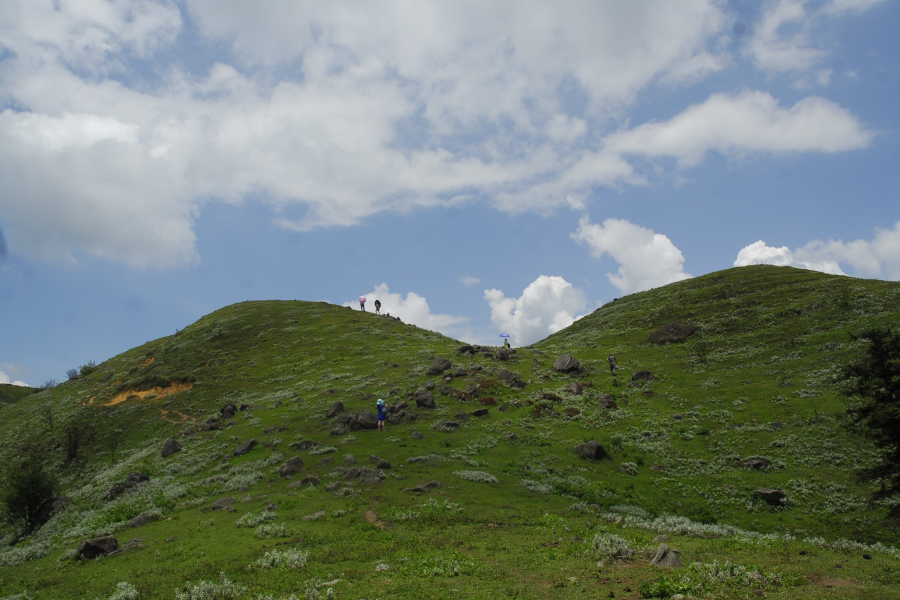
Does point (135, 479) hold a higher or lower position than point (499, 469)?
higher

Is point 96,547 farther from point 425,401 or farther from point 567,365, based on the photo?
point 567,365

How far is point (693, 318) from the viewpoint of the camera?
61562 mm

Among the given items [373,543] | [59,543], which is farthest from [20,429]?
[373,543]

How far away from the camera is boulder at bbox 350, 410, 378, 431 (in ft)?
131

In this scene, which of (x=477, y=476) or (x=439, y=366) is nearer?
(x=477, y=476)

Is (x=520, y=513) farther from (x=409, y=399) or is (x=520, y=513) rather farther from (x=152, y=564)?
(x=409, y=399)

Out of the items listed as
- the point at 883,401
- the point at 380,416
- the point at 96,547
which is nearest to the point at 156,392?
the point at 380,416

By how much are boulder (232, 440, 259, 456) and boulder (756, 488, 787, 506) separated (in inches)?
1446

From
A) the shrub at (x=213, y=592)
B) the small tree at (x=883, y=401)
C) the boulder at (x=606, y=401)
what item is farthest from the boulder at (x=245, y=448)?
the small tree at (x=883, y=401)

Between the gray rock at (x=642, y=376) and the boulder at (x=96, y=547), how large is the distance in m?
43.1

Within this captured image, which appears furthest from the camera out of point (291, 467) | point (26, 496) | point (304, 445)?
point (304, 445)

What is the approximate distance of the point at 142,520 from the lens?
28.0m

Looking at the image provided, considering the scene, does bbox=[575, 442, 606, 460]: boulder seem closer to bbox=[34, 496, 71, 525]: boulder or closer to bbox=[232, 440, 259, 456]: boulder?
bbox=[232, 440, 259, 456]: boulder

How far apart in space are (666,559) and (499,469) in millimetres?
16631
